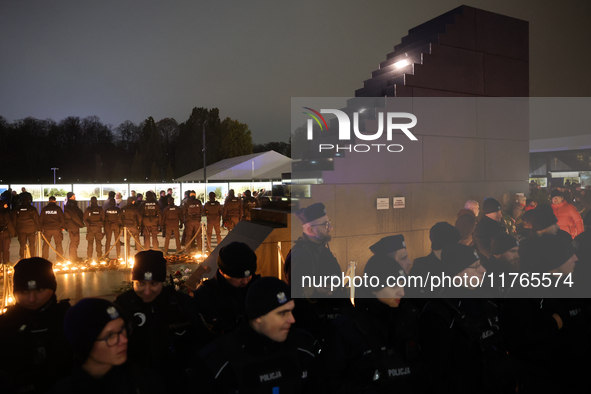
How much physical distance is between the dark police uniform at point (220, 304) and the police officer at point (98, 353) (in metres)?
1.21

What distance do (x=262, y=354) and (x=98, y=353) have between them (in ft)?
3.01

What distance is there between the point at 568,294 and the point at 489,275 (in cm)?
82

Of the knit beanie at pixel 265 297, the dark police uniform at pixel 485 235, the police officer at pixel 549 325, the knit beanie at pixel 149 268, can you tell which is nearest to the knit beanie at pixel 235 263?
the knit beanie at pixel 149 268

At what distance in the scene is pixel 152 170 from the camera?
6862 cm

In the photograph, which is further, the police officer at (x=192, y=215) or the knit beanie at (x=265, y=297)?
the police officer at (x=192, y=215)

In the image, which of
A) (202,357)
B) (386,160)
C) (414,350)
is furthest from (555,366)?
(386,160)

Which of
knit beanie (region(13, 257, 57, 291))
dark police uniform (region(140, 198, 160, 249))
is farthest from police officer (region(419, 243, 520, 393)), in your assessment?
dark police uniform (region(140, 198, 160, 249))

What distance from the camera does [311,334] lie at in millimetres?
3178

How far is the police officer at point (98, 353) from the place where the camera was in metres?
2.20

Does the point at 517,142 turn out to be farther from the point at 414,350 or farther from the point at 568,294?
the point at 414,350

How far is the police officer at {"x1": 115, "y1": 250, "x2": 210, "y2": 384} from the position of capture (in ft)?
10.6

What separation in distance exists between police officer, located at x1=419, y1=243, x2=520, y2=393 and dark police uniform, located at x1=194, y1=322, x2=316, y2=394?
110 centimetres

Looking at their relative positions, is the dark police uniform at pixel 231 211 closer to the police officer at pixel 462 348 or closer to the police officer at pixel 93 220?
the police officer at pixel 93 220

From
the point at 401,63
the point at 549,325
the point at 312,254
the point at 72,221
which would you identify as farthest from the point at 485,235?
the point at 72,221
